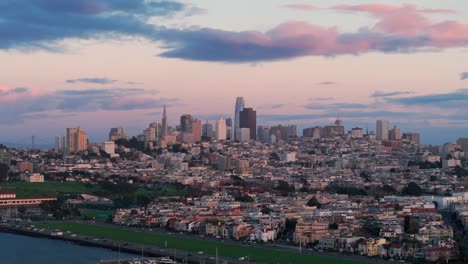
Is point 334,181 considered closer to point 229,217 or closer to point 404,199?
point 404,199

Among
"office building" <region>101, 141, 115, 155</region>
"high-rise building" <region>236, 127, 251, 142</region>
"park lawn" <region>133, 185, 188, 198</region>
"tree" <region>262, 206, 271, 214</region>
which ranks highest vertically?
"high-rise building" <region>236, 127, 251, 142</region>

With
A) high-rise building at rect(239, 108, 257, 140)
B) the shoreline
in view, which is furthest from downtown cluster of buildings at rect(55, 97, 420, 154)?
the shoreline

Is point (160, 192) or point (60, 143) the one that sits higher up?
point (60, 143)

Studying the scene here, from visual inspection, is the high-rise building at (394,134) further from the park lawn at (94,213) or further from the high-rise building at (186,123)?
the park lawn at (94,213)

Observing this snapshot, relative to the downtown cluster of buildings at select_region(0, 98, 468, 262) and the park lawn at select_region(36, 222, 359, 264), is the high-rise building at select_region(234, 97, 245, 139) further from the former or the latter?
the park lawn at select_region(36, 222, 359, 264)

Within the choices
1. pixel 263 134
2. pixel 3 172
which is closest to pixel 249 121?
pixel 263 134

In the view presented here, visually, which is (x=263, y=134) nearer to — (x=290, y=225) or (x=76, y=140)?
(x=76, y=140)
